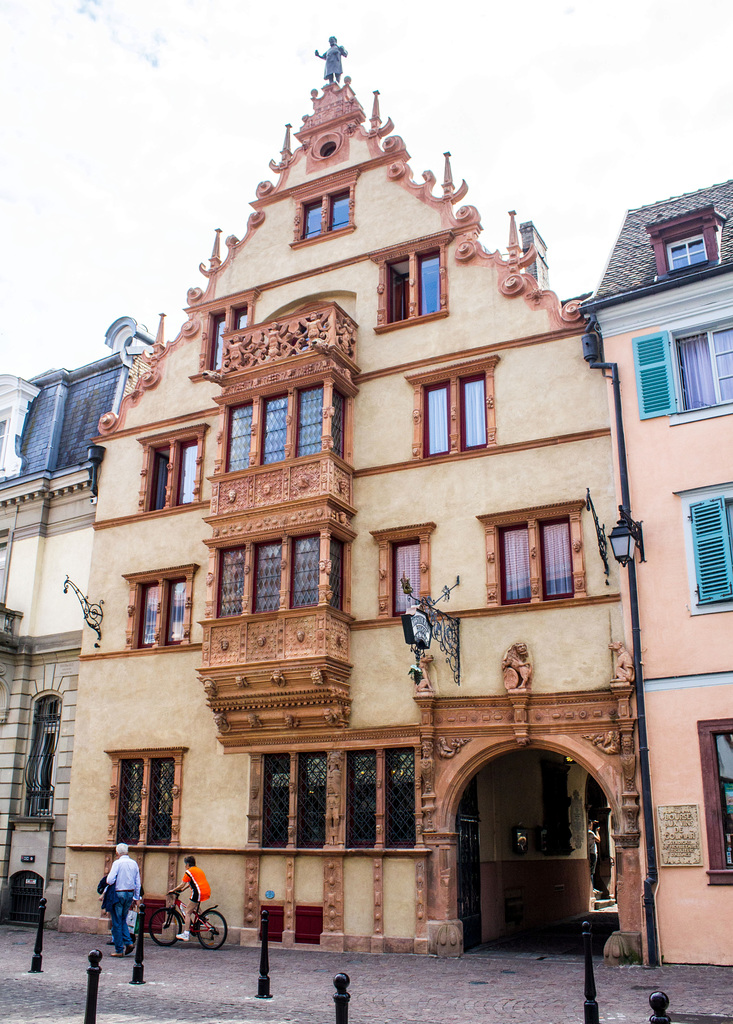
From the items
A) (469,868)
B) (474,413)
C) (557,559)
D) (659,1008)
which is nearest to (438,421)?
(474,413)

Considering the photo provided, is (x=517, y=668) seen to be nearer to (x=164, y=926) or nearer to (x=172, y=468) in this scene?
(x=164, y=926)

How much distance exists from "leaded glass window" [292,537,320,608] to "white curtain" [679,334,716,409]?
324 inches

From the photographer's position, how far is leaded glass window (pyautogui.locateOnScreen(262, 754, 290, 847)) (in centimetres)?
1989

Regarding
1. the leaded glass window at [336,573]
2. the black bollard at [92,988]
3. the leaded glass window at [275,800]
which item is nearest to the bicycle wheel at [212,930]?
the leaded glass window at [275,800]

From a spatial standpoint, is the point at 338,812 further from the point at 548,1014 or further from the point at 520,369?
the point at 520,369

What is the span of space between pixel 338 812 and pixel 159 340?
13996mm

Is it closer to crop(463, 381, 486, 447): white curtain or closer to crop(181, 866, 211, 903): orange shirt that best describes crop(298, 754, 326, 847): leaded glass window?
crop(181, 866, 211, 903): orange shirt

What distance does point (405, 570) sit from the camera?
20312 mm

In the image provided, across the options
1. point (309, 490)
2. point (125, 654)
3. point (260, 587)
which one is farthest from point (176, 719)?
point (309, 490)

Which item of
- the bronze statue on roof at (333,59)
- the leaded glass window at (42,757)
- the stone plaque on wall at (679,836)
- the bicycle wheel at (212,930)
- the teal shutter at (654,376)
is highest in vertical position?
the bronze statue on roof at (333,59)

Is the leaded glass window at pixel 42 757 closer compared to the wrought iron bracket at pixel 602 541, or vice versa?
the wrought iron bracket at pixel 602 541

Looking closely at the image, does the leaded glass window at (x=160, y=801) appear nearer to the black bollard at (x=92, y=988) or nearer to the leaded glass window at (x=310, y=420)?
the leaded glass window at (x=310, y=420)

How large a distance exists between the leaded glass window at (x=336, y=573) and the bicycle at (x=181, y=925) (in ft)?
22.2

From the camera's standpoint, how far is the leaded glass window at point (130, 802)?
21828mm
